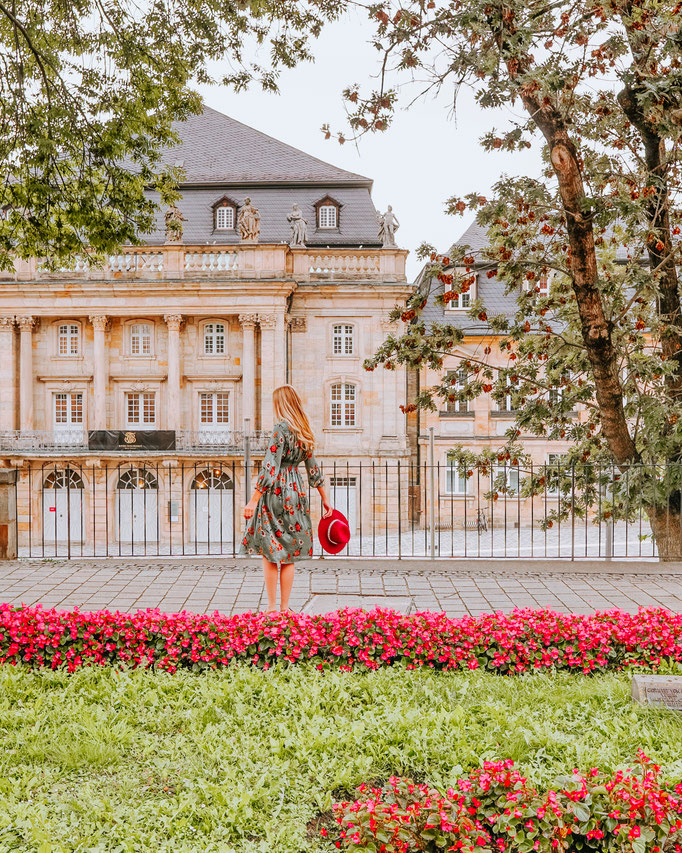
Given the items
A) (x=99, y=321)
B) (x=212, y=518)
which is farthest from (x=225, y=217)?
(x=212, y=518)

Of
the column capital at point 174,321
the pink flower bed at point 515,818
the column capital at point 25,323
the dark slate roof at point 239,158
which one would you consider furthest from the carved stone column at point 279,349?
the pink flower bed at point 515,818

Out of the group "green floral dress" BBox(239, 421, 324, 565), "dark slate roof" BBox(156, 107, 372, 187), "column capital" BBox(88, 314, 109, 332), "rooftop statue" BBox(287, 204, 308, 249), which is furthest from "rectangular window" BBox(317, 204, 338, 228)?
"green floral dress" BBox(239, 421, 324, 565)

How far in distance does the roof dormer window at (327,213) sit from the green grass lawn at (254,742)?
29181 millimetres

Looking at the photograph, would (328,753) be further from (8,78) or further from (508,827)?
(8,78)

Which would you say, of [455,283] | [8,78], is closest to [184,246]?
[8,78]

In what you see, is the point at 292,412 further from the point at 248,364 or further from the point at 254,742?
the point at 248,364

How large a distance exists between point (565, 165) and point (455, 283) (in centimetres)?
154

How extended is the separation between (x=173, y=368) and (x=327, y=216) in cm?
945

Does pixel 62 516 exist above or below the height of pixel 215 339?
below

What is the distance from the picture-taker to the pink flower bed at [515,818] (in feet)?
9.12

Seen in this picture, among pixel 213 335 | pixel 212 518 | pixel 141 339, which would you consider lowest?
pixel 212 518

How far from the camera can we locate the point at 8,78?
8.09m

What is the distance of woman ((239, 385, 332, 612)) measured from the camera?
6.04 m

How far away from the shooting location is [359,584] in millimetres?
8203
